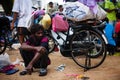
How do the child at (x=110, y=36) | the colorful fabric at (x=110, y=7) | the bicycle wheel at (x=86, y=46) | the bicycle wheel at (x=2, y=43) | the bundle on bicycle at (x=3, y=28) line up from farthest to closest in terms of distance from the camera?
1. the colorful fabric at (x=110, y=7)
2. the bundle on bicycle at (x=3, y=28)
3. the bicycle wheel at (x=2, y=43)
4. the child at (x=110, y=36)
5. the bicycle wheel at (x=86, y=46)

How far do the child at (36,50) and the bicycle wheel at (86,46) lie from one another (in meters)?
0.77

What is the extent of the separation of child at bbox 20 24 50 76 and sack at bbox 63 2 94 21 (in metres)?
0.81

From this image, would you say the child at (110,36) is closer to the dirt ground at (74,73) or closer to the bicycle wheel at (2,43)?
the dirt ground at (74,73)

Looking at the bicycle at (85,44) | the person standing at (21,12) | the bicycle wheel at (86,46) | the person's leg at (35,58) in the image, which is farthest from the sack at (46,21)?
the person's leg at (35,58)

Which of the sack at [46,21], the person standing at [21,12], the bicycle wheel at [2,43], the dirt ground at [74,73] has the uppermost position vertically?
the person standing at [21,12]

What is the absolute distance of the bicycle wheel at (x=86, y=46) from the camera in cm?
605

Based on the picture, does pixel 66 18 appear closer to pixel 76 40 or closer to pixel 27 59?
pixel 76 40

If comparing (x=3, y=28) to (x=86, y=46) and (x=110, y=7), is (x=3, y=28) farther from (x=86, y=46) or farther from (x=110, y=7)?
(x=86, y=46)

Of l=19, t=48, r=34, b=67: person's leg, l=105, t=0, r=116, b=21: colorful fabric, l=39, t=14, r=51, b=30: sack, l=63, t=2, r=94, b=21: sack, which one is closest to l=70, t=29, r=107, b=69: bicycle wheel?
l=63, t=2, r=94, b=21: sack

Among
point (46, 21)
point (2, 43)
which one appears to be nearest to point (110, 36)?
point (46, 21)

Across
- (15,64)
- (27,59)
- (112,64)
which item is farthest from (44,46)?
(112,64)

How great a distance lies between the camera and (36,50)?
5.68 metres

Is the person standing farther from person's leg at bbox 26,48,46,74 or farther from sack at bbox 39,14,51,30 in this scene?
person's leg at bbox 26,48,46,74

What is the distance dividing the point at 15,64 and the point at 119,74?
2570mm
